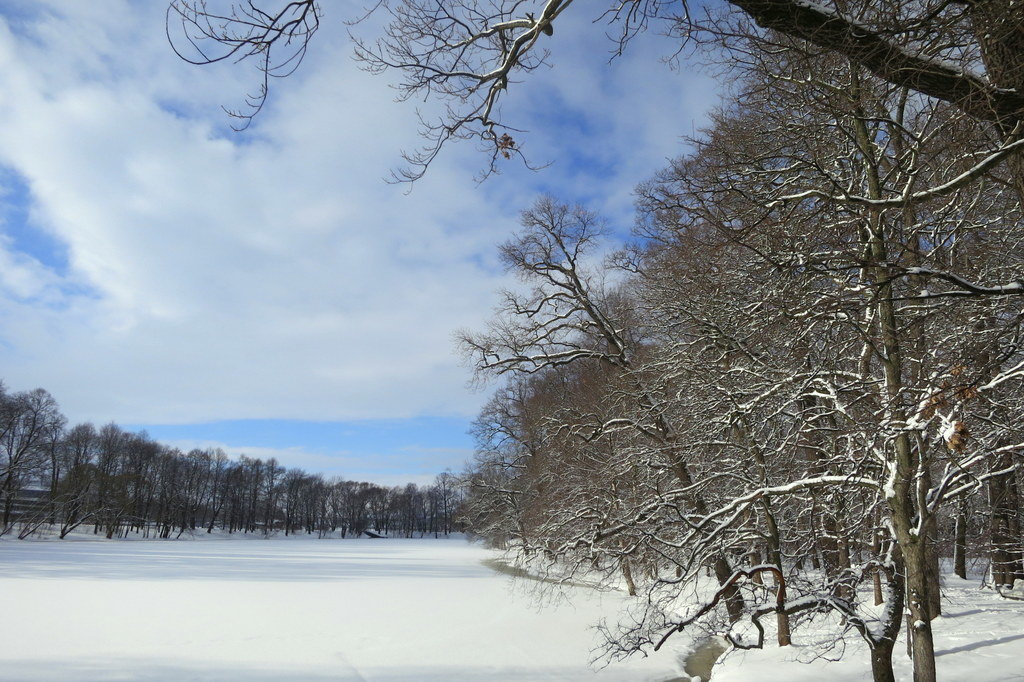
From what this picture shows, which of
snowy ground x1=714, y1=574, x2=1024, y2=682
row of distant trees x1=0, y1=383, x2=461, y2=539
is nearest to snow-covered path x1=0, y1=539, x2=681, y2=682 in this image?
snowy ground x1=714, y1=574, x2=1024, y2=682

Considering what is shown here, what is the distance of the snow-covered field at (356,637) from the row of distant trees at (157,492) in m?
32.6

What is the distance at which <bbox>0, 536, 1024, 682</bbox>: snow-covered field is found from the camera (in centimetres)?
984

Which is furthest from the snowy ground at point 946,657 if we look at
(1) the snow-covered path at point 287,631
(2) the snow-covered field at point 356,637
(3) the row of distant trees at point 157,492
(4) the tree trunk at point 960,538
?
(3) the row of distant trees at point 157,492

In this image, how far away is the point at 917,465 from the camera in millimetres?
6688

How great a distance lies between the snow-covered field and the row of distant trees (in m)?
32.6

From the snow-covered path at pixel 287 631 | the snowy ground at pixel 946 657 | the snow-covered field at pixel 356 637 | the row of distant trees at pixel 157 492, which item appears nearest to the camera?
the snowy ground at pixel 946 657

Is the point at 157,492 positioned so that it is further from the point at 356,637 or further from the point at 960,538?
the point at 960,538

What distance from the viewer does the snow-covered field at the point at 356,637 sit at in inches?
388

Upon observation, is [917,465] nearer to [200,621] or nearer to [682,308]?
[682,308]

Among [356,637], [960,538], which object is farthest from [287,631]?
[960,538]

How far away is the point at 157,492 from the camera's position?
72.4 meters

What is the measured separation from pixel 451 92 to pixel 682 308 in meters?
6.28

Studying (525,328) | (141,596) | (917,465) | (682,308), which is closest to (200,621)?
(141,596)

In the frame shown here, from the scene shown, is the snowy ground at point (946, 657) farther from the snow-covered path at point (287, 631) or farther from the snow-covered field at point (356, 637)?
the snow-covered path at point (287, 631)
